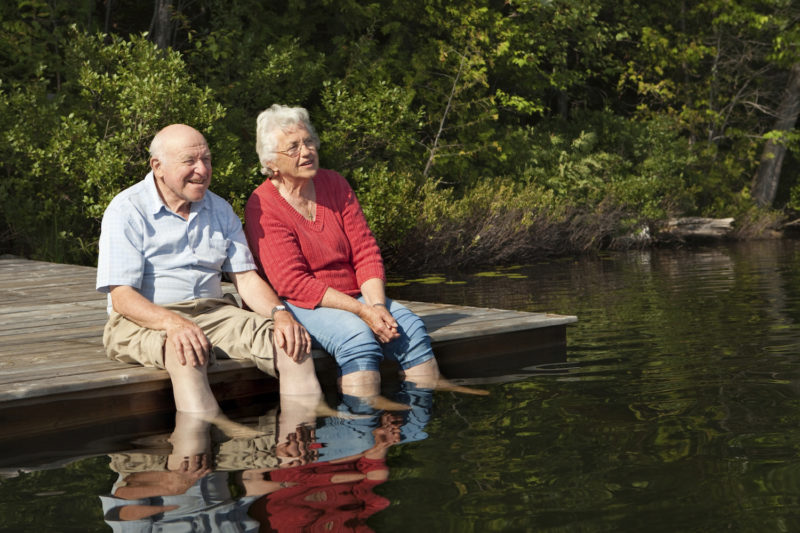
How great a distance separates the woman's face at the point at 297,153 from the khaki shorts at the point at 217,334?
75 centimetres

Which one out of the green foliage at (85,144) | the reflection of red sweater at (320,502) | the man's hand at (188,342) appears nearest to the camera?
the reflection of red sweater at (320,502)

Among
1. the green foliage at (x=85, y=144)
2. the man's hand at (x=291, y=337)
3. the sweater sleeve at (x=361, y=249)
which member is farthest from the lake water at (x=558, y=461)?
the green foliage at (x=85, y=144)

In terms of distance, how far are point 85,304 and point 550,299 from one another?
15.5 feet

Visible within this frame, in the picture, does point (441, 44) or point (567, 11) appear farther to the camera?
point (567, 11)

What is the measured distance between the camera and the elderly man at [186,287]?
4.79 meters

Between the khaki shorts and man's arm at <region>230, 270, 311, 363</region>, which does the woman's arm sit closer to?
man's arm at <region>230, 270, 311, 363</region>

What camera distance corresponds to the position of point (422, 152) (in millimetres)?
19141

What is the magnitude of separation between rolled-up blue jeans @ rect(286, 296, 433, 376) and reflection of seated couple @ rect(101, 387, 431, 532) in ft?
0.84

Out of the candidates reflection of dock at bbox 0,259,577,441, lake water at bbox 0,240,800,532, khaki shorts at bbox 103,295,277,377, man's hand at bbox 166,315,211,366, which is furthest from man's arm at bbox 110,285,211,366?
lake water at bbox 0,240,800,532

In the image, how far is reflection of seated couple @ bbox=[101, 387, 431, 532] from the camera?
132 inches

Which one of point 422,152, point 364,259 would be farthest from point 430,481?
point 422,152

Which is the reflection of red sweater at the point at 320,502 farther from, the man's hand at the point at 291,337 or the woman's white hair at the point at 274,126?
the woman's white hair at the point at 274,126

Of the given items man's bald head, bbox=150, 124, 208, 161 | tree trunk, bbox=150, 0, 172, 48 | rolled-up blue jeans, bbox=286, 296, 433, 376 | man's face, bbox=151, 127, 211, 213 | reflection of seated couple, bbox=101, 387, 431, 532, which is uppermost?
tree trunk, bbox=150, 0, 172, 48

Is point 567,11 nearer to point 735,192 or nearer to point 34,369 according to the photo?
point 735,192
